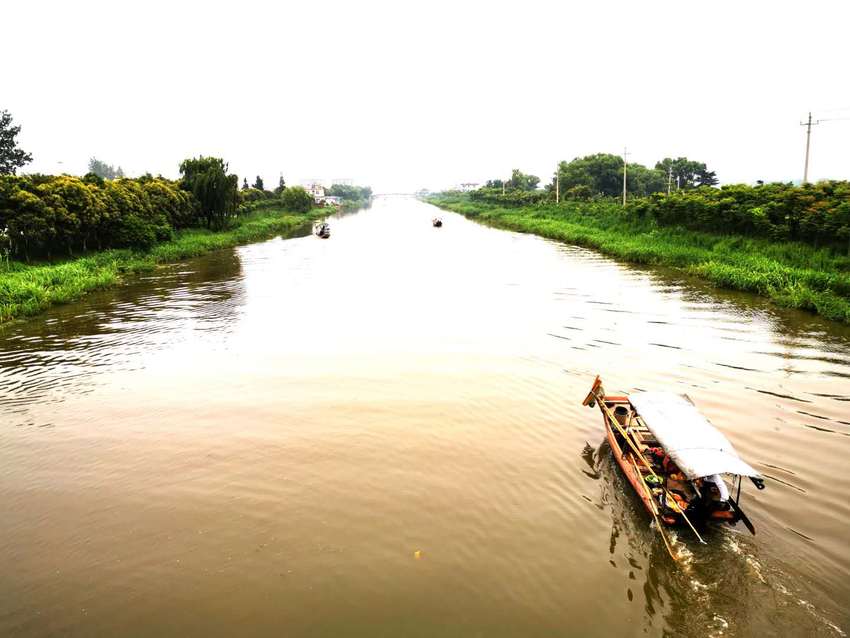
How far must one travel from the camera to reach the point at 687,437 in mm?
6934

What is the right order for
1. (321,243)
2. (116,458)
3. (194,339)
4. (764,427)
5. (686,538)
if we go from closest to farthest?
(686,538), (116,458), (764,427), (194,339), (321,243)

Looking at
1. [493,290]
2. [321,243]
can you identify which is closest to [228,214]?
[321,243]

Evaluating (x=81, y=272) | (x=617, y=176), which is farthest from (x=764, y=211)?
(x=617, y=176)

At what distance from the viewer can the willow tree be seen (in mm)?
40000

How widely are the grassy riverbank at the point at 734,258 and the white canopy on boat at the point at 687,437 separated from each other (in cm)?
1205

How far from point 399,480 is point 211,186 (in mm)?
37943

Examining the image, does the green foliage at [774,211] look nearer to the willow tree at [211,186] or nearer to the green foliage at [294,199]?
the willow tree at [211,186]

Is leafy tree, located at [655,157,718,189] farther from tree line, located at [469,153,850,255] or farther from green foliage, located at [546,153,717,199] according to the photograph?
tree line, located at [469,153,850,255]

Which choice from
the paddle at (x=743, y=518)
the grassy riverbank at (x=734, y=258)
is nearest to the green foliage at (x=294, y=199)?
the grassy riverbank at (x=734, y=258)

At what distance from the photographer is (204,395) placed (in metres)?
11.4

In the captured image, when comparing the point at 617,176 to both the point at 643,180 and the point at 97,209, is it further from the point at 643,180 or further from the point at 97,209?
the point at 97,209

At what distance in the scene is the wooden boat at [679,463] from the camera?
254 inches

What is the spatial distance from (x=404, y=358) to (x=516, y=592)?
8.06 metres

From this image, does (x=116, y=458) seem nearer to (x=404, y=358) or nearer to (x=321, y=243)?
(x=404, y=358)
